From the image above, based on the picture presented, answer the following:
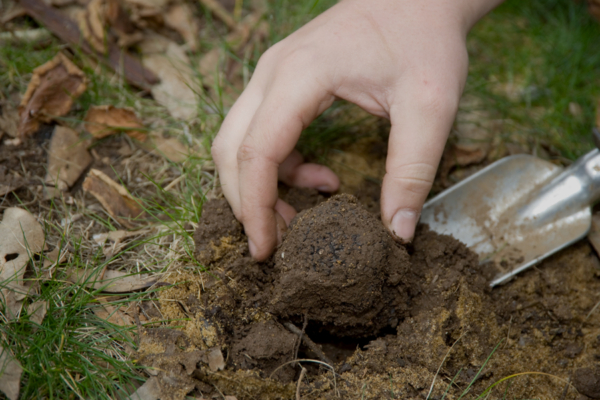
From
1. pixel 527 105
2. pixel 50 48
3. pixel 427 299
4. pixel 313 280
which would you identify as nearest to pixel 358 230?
pixel 313 280

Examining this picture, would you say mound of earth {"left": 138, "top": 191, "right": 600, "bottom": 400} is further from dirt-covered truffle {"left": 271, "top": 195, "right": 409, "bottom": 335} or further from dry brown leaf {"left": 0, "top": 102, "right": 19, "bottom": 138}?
dry brown leaf {"left": 0, "top": 102, "right": 19, "bottom": 138}

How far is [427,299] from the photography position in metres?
1.93

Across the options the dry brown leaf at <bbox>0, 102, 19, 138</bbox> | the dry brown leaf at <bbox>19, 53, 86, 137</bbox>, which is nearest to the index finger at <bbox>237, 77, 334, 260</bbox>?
the dry brown leaf at <bbox>19, 53, 86, 137</bbox>

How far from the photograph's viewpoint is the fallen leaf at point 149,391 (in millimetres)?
1640

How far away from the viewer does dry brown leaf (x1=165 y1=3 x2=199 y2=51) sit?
3.15 m

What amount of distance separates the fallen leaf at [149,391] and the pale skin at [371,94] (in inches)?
25.0

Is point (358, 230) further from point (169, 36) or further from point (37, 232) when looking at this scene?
point (169, 36)

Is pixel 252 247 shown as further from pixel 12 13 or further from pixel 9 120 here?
pixel 12 13

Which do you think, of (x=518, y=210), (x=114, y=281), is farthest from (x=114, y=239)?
(x=518, y=210)

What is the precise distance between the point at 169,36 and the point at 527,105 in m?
2.60

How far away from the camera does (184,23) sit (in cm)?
323

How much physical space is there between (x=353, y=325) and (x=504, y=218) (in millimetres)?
1149

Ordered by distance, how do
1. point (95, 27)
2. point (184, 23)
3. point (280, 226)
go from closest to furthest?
point (280, 226) < point (95, 27) < point (184, 23)

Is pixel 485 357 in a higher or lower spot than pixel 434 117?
lower
